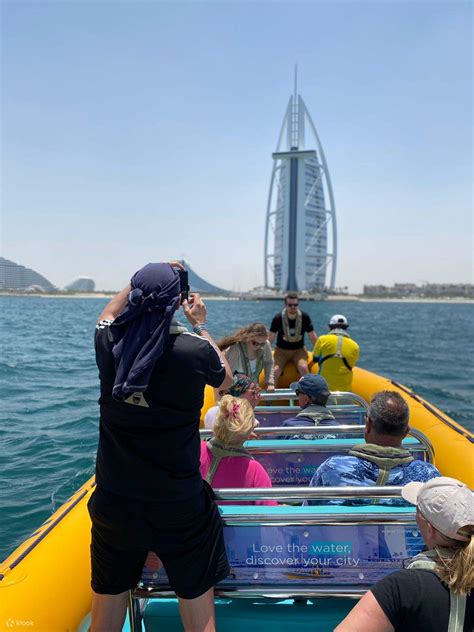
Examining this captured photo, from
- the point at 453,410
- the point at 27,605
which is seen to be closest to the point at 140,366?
the point at 27,605

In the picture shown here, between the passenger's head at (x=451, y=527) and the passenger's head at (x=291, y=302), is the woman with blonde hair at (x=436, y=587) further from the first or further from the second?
the passenger's head at (x=291, y=302)

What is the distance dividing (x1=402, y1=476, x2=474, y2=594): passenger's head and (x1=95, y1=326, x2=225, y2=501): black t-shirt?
2.34ft

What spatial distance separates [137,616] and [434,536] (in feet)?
4.09

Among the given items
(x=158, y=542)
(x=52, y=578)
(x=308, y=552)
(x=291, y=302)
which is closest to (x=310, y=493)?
(x=308, y=552)

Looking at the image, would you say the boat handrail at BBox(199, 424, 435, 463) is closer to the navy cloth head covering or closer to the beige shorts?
the navy cloth head covering

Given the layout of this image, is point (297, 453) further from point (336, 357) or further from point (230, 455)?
point (336, 357)

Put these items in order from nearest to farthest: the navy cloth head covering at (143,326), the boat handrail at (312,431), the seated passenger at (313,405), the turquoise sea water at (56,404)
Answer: the navy cloth head covering at (143,326) → the boat handrail at (312,431) → the seated passenger at (313,405) → the turquoise sea water at (56,404)

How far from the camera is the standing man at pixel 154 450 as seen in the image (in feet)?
4.62

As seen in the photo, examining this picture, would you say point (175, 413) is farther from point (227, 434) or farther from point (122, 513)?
point (227, 434)

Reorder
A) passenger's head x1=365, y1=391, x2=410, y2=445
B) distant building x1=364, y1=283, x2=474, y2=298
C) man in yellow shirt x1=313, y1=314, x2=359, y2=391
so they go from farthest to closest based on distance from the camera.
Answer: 1. distant building x1=364, y1=283, x2=474, y2=298
2. man in yellow shirt x1=313, y1=314, x2=359, y2=391
3. passenger's head x1=365, y1=391, x2=410, y2=445

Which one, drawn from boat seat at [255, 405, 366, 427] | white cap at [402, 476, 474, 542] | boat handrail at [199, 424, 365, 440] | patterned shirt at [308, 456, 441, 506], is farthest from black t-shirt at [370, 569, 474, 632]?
boat seat at [255, 405, 366, 427]

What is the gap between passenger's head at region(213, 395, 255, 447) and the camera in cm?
209

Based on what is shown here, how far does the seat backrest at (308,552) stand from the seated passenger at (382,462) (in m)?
0.20
